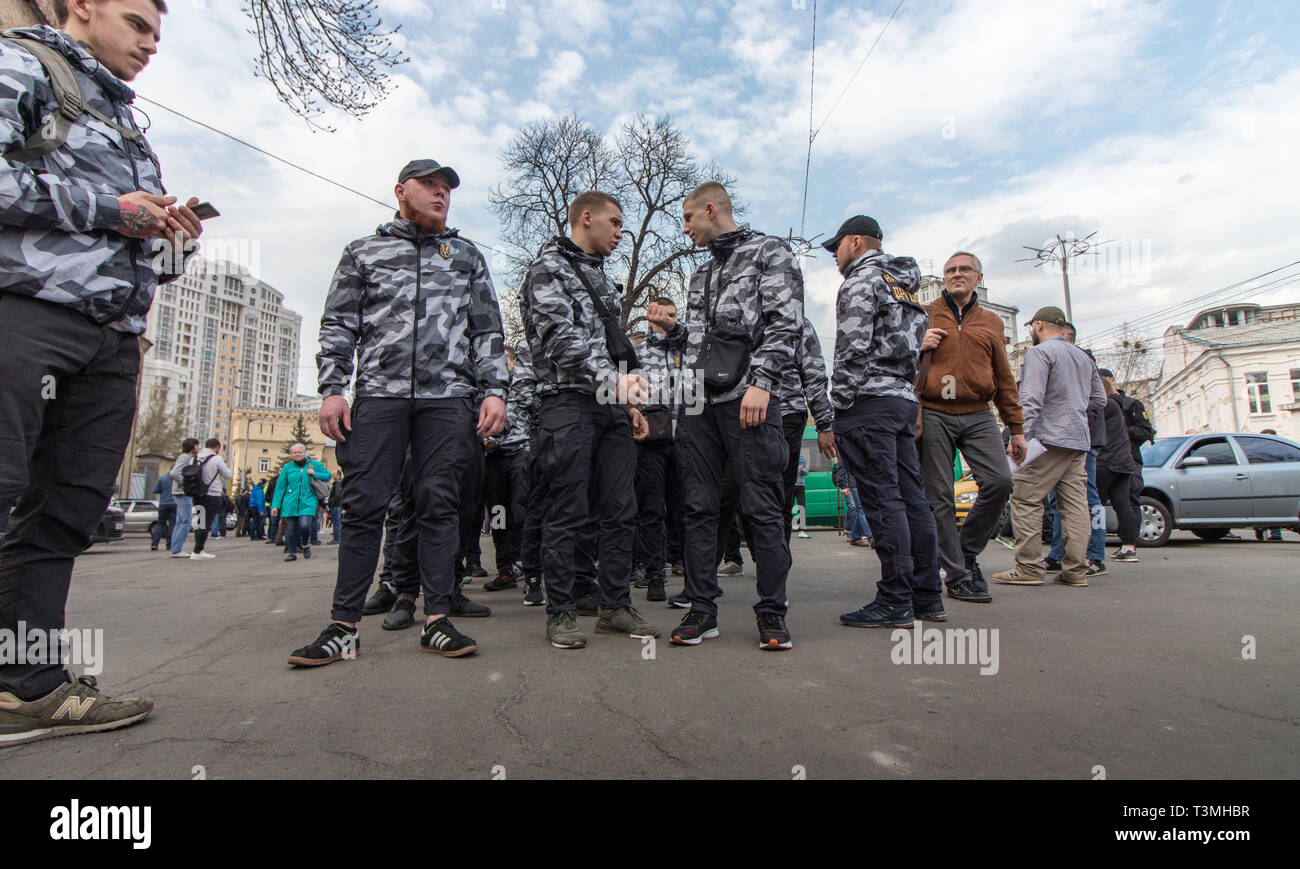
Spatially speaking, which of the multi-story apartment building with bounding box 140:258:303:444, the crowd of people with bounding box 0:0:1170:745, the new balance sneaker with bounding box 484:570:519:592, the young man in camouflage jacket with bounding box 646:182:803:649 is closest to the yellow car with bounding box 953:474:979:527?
the crowd of people with bounding box 0:0:1170:745

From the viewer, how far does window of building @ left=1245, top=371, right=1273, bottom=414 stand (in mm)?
43062

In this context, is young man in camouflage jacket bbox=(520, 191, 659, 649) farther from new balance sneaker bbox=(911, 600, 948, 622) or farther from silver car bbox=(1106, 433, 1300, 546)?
silver car bbox=(1106, 433, 1300, 546)

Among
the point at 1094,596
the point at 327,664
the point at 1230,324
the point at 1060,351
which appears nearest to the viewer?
the point at 327,664

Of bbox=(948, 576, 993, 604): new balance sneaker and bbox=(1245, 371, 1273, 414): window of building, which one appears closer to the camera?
bbox=(948, 576, 993, 604): new balance sneaker

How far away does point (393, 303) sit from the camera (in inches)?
137

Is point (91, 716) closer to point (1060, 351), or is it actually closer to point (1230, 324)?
point (1060, 351)

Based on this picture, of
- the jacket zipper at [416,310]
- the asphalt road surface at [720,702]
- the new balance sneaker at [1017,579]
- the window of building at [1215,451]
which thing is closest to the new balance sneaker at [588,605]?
the asphalt road surface at [720,702]

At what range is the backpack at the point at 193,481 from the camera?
1184 cm

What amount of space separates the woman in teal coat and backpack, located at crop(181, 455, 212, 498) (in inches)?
51.4
